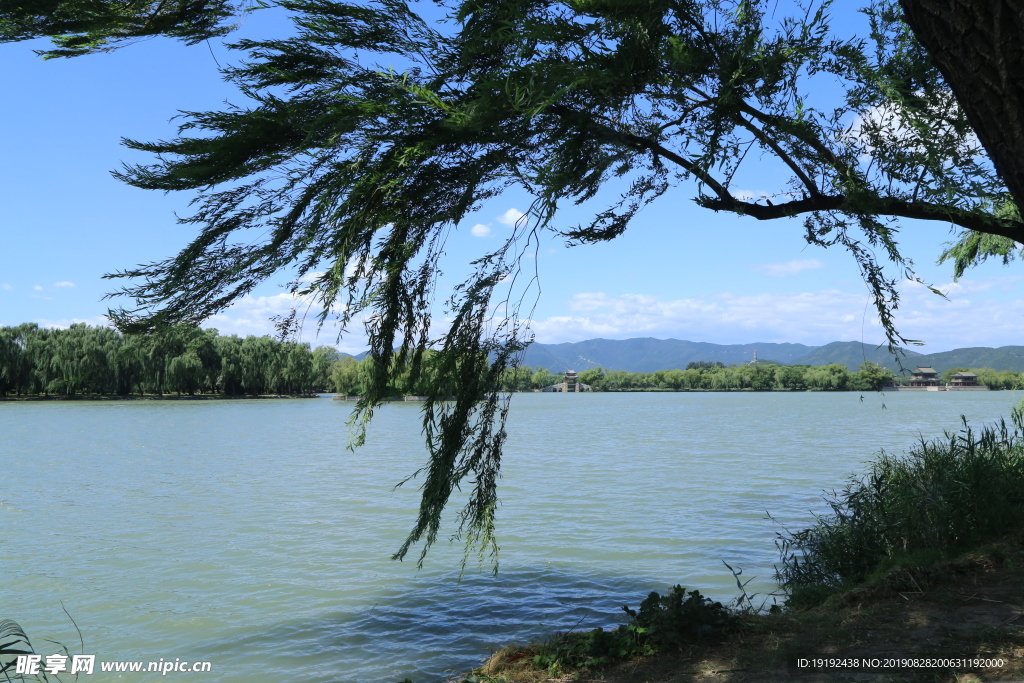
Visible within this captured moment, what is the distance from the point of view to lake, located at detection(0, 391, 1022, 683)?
6699 mm

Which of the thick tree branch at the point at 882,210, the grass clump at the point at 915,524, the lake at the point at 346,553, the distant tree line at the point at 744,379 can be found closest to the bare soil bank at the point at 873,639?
the grass clump at the point at 915,524

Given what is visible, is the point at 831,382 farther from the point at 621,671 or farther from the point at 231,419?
the point at 621,671

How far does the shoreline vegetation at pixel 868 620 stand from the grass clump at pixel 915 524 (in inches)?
0.5

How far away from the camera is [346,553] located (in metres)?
9.96

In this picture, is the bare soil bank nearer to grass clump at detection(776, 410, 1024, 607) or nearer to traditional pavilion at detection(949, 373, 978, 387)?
grass clump at detection(776, 410, 1024, 607)

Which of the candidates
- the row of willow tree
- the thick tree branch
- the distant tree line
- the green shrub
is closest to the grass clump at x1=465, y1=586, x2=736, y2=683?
the green shrub

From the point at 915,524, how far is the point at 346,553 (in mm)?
7295

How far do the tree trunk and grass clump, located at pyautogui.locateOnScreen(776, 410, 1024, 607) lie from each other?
3.87m

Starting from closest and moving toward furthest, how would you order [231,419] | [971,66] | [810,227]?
1. [971,66]
2. [810,227]
3. [231,419]

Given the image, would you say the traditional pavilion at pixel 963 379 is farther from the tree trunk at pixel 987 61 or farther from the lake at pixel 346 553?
the tree trunk at pixel 987 61

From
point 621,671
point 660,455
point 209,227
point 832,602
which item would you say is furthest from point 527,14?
point 660,455

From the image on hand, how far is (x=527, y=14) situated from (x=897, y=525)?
5735mm

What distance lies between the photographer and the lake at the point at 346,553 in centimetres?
670

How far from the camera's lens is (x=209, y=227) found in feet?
10.3
